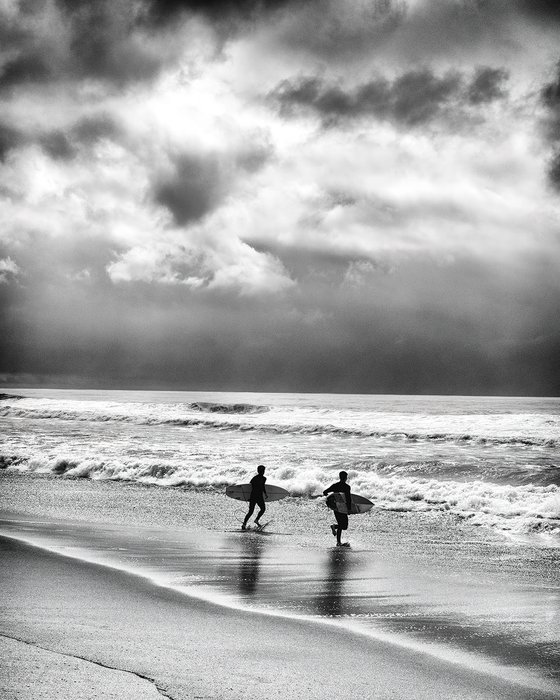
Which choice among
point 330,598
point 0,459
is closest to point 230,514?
point 330,598

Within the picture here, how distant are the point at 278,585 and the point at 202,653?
12.4ft

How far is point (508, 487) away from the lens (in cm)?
2125

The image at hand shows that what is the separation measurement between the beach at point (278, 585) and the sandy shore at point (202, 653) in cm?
3

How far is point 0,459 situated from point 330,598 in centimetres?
2452

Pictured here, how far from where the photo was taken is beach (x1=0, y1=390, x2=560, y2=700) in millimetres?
6004

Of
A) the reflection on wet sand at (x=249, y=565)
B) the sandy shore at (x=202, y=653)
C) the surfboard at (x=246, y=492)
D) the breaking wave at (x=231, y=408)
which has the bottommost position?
the reflection on wet sand at (x=249, y=565)

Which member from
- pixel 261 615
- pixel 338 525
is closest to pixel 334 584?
pixel 261 615

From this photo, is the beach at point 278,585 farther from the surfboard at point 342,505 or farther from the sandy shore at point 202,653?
the surfboard at point 342,505

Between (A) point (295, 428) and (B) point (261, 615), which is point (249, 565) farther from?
(A) point (295, 428)

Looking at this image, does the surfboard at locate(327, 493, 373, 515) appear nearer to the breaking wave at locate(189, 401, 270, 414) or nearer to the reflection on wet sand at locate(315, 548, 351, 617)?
the reflection on wet sand at locate(315, 548, 351, 617)

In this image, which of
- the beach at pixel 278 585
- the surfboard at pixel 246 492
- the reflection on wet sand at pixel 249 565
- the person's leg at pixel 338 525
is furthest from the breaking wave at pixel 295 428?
the reflection on wet sand at pixel 249 565

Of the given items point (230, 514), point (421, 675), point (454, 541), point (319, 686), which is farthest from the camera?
point (230, 514)

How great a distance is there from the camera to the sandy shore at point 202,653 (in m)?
5.66

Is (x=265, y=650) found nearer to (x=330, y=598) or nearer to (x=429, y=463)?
(x=330, y=598)
